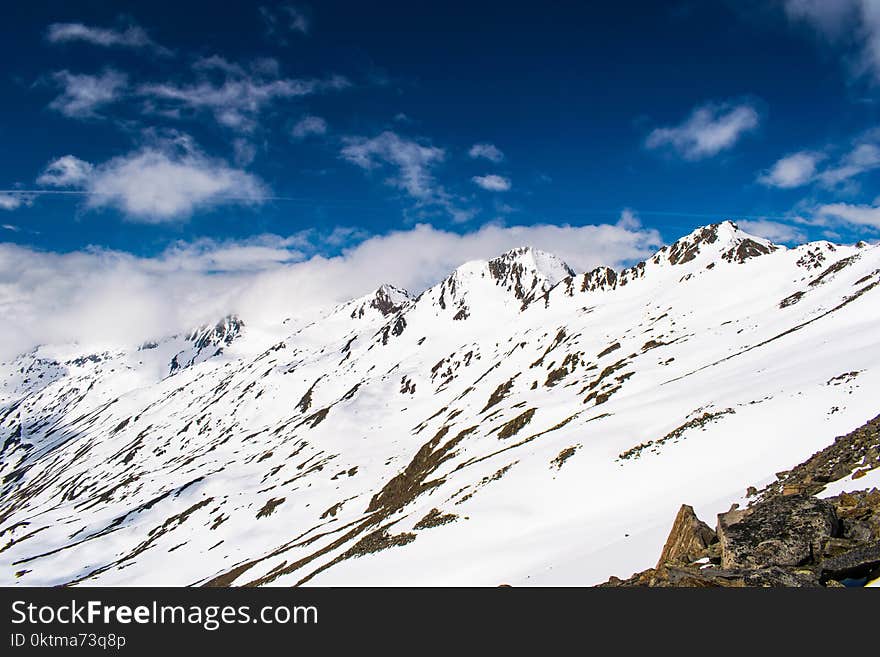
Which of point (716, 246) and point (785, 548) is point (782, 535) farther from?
point (716, 246)

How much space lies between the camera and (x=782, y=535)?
32.9 ft

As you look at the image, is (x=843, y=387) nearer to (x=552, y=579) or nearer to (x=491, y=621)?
(x=552, y=579)

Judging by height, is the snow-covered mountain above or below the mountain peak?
below

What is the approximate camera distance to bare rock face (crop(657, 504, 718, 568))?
1231 centimetres

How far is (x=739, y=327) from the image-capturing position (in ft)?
259

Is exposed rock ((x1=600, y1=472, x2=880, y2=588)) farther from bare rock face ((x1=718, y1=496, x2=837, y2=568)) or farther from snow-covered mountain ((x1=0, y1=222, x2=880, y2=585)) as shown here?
snow-covered mountain ((x1=0, y1=222, x2=880, y2=585))

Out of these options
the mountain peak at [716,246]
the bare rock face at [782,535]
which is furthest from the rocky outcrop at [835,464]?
the mountain peak at [716,246]

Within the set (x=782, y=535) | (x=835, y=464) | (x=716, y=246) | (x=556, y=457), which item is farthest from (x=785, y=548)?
(x=716, y=246)

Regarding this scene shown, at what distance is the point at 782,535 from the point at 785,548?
35cm

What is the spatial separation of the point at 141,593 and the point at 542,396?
68.0 m

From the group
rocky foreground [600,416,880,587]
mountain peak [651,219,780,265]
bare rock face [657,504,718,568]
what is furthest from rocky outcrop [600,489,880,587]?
mountain peak [651,219,780,265]

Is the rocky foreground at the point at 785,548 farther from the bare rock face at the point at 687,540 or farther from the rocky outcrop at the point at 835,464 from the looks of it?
the rocky outcrop at the point at 835,464

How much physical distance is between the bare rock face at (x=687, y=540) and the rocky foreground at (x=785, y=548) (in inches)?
1.0

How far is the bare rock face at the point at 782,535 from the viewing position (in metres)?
9.70
